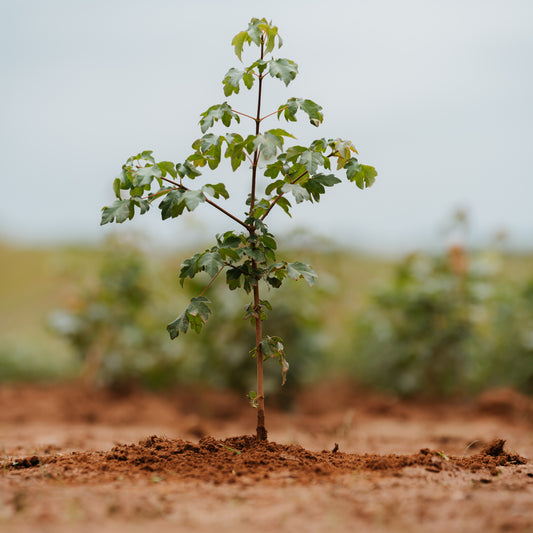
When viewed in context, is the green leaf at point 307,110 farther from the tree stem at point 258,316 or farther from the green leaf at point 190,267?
the green leaf at point 190,267

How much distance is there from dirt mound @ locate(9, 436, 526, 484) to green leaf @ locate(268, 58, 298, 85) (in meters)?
1.78

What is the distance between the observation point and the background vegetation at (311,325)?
7.12m

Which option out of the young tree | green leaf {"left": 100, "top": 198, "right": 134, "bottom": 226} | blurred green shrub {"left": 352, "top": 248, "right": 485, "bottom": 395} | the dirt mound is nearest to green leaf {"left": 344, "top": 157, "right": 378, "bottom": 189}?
the young tree

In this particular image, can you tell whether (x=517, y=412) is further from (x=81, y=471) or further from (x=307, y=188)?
(x=81, y=471)

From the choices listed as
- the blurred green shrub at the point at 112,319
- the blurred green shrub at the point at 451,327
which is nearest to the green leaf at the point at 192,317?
the blurred green shrub at the point at 112,319

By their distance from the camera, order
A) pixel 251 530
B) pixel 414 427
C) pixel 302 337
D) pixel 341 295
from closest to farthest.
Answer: pixel 251 530, pixel 414 427, pixel 302 337, pixel 341 295

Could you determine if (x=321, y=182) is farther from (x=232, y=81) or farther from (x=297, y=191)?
(x=232, y=81)

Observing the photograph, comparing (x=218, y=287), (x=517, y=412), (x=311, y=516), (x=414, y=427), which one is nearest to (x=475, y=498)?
(x=311, y=516)

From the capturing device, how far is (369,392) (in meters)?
7.98

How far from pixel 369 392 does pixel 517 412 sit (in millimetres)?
2013

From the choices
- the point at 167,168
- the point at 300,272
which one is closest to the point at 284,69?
the point at 167,168

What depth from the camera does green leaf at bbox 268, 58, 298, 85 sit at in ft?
9.02

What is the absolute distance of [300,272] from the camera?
287cm

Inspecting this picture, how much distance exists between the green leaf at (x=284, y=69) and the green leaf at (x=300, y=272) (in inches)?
33.9
